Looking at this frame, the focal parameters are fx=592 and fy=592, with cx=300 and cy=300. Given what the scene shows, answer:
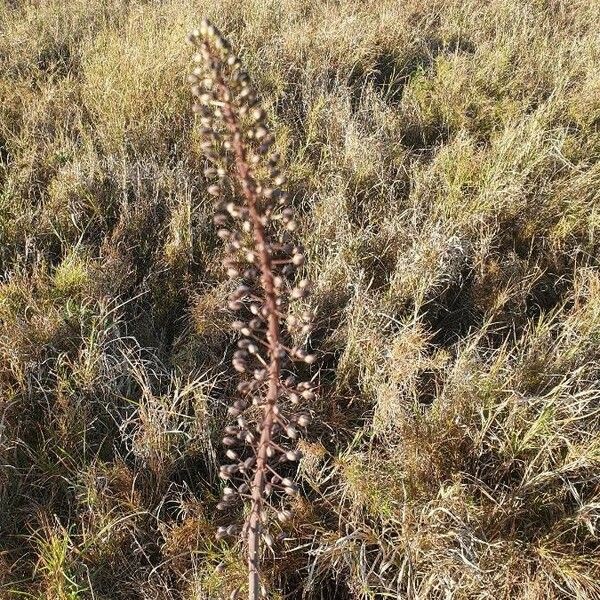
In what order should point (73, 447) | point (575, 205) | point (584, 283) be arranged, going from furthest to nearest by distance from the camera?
point (575, 205) < point (584, 283) < point (73, 447)

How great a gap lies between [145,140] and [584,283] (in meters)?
2.78

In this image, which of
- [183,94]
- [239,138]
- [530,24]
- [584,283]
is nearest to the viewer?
[239,138]

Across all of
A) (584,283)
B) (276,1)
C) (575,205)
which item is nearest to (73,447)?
(584,283)

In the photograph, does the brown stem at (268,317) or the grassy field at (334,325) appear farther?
the grassy field at (334,325)

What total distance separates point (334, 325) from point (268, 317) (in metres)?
1.54

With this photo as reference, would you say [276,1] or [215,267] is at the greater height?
[276,1]

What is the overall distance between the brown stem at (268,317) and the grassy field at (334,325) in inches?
10.3

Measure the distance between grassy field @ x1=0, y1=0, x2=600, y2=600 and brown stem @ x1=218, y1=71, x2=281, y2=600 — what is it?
261 mm

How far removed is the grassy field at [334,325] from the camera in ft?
6.86

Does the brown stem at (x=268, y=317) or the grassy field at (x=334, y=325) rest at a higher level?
the brown stem at (x=268, y=317)

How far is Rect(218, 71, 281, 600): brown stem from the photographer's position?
125cm

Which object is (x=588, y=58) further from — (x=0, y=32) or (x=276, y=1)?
(x=0, y=32)

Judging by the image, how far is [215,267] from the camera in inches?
122

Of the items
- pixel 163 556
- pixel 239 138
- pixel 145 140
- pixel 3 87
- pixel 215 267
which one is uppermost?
pixel 239 138
